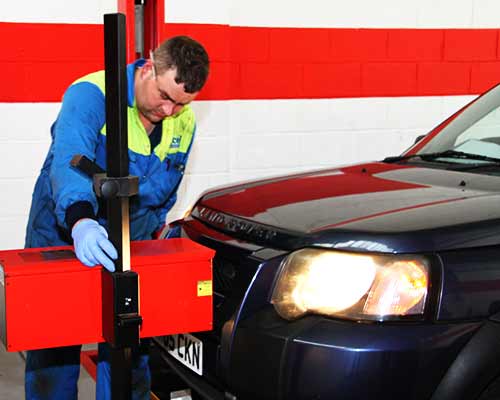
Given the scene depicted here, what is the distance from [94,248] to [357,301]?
77 centimetres

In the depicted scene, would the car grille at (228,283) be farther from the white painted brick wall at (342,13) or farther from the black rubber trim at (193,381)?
the white painted brick wall at (342,13)

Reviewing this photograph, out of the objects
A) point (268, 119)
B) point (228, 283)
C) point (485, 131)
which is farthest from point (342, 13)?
point (228, 283)

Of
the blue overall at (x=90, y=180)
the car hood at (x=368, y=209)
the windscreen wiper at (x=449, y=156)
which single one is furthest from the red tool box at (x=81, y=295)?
the windscreen wiper at (x=449, y=156)

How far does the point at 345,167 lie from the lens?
11.8ft

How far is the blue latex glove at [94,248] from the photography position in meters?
2.53

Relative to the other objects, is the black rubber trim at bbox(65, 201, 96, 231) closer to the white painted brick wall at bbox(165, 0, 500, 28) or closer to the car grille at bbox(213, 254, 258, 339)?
the car grille at bbox(213, 254, 258, 339)

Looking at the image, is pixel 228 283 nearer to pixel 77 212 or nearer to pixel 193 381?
pixel 193 381

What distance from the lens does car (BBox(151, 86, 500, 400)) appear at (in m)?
2.41

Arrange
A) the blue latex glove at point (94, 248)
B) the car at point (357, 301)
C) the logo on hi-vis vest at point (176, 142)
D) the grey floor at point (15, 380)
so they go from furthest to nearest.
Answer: the grey floor at point (15, 380) < the logo on hi-vis vest at point (176, 142) < the blue latex glove at point (94, 248) < the car at point (357, 301)

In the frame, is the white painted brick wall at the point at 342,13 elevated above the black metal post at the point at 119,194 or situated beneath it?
elevated above

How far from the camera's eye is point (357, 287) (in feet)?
8.26

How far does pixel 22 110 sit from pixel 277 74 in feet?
6.10

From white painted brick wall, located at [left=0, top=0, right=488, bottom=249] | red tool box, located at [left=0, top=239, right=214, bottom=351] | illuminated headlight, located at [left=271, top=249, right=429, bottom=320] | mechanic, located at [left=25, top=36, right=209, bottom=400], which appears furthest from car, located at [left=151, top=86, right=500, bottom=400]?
white painted brick wall, located at [left=0, top=0, right=488, bottom=249]

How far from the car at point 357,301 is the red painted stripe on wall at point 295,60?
306 cm
